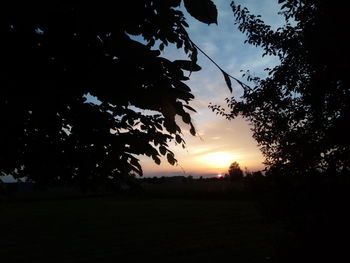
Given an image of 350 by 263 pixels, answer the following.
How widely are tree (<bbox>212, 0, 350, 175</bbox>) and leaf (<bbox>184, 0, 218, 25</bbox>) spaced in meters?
4.33

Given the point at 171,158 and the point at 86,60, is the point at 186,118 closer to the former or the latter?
the point at 86,60

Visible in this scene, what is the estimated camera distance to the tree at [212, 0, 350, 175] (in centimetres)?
508

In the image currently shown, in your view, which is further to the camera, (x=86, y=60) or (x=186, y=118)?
(x=186, y=118)

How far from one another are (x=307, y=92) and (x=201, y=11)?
17.1 feet

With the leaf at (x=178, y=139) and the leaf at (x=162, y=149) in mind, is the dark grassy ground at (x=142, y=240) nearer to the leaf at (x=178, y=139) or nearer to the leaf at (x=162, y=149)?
the leaf at (x=178, y=139)

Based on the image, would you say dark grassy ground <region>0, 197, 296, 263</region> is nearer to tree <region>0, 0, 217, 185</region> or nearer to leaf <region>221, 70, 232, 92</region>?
tree <region>0, 0, 217, 185</region>

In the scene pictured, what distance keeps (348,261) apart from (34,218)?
27.4 m

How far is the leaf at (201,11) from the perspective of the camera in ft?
3.73

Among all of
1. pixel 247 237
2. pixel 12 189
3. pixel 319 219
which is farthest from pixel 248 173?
pixel 247 237

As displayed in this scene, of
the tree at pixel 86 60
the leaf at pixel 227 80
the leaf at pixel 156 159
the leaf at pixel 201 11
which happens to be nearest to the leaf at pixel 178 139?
the leaf at pixel 156 159

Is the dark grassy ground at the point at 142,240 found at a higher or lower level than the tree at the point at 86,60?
lower

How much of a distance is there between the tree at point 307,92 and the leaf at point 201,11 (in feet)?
14.2

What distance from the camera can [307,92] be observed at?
5859mm

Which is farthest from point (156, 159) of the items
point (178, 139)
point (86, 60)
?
point (86, 60)
